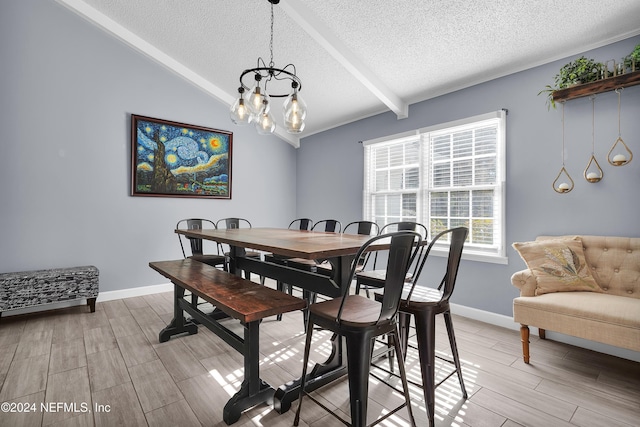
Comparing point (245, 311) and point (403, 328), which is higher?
point (245, 311)

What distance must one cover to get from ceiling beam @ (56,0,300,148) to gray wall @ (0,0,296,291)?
0.10 m

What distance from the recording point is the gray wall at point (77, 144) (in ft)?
10.7

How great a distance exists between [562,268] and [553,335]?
0.74 metres

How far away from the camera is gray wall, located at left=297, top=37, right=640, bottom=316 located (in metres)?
2.37

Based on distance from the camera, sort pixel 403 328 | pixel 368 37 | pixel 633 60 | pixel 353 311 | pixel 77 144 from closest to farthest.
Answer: pixel 353 311
pixel 403 328
pixel 633 60
pixel 368 37
pixel 77 144

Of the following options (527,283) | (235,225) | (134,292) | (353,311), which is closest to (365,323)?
(353,311)

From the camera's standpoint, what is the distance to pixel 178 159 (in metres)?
4.33

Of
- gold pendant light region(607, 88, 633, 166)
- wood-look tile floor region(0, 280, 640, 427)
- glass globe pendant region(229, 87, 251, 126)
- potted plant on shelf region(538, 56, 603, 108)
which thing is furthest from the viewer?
glass globe pendant region(229, 87, 251, 126)

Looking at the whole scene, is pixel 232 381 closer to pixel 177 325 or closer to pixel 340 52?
pixel 177 325

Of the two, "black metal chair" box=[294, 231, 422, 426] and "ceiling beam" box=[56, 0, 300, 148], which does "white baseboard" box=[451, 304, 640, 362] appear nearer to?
"black metal chair" box=[294, 231, 422, 426]

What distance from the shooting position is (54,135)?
3.47 metres

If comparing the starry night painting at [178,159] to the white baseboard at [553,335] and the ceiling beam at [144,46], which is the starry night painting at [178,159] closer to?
the ceiling beam at [144,46]

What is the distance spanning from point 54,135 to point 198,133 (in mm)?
1641

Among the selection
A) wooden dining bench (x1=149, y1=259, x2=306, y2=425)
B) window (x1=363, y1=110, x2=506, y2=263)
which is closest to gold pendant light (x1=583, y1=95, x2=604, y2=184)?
window (x1=363, y1=110, x2=506, y2=263)
